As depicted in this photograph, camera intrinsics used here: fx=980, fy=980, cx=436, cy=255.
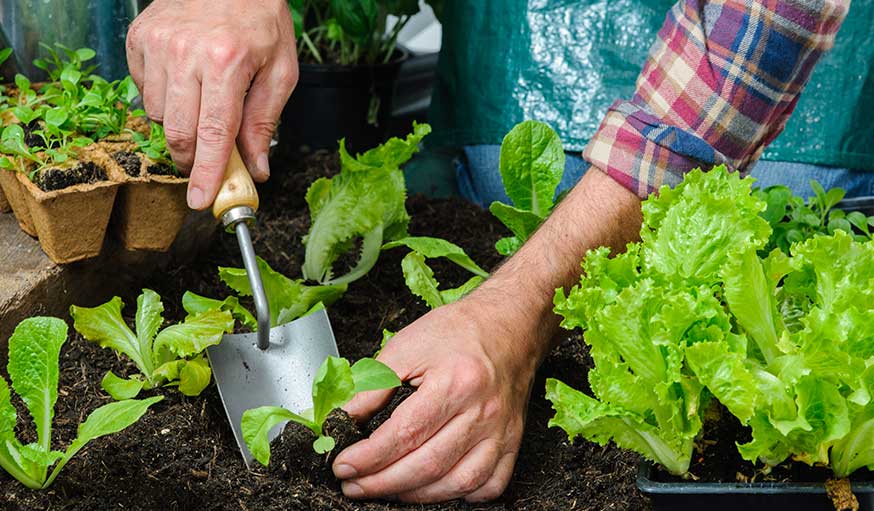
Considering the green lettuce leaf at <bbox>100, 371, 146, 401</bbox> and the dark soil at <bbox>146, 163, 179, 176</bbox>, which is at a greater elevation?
the dark soil at <bbox>146, 163, 179, 176</bbox>

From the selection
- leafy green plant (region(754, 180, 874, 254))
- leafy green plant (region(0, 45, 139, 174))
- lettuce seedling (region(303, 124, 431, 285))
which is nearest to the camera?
leafy green plant (region(0, 45, 139, 174))

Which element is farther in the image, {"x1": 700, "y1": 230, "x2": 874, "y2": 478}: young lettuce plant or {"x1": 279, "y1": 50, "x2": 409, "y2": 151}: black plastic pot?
{"x1": 279, "y1": 50, "x2": 409, "y2": 151}: black plastic pot

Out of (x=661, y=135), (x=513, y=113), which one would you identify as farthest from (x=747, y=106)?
(x=513, y=113)

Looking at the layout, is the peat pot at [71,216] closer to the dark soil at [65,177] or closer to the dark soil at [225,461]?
the dark soil at [65,177]

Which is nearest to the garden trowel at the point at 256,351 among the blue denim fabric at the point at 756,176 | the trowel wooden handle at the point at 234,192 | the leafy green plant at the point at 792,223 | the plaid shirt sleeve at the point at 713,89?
the trowel wooden handle at the point at 234,192

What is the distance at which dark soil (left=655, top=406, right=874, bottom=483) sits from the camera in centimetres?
103

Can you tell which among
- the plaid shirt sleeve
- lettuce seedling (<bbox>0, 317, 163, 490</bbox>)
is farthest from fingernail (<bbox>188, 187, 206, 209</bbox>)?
the plaid shirt sleeve

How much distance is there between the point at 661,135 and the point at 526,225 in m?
0.26

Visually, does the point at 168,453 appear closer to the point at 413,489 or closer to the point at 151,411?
the point at 151,411

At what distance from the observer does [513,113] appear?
7.02ft

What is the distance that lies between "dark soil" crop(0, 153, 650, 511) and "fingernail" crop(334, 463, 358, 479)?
1.3 inches

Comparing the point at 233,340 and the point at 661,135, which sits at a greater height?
the point at 661,135

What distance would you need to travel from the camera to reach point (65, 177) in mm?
1327

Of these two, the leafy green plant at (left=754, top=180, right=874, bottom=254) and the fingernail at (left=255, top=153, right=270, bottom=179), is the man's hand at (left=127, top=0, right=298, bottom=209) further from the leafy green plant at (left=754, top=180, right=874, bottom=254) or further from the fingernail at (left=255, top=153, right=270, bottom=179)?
the leafy green plant at (left=754, top=180, right=874, bottom=254)
